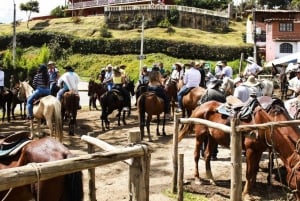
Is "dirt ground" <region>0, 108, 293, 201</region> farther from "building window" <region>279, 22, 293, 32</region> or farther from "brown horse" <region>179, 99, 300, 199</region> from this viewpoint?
"building window" <region>279, 22, 293, 32</region>

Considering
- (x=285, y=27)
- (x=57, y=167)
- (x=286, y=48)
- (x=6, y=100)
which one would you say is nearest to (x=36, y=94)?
(x=6, y=100)

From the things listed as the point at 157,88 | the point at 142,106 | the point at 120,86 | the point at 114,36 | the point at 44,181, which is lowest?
the point at 142,106

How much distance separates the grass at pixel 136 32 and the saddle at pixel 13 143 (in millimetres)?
46324

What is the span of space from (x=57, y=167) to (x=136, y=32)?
2069 inches

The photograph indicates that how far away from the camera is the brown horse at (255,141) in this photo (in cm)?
728

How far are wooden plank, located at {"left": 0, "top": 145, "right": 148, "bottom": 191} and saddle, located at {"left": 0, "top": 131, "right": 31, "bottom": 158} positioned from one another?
1883 millimetres

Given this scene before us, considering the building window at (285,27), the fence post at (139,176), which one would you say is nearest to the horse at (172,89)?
the fence post at (139,176)

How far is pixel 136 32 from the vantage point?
182ft

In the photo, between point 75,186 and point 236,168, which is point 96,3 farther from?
point 75,186

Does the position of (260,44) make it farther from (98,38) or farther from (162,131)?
(162,131)

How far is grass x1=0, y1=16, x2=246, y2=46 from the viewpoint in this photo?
176 feet

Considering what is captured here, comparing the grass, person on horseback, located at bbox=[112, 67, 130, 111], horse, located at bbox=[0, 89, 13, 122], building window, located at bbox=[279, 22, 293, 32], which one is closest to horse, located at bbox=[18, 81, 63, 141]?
person on horseback, located at bbox=[112, 67, 130, 111]

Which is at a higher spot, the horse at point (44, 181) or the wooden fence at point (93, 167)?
the wooden fence at point (93, 167)

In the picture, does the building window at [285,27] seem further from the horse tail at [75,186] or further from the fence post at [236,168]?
the horse tail at [75,186]
